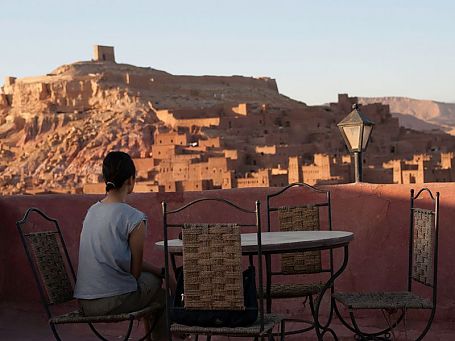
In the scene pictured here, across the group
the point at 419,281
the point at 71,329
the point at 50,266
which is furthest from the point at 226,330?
the point at 71,329

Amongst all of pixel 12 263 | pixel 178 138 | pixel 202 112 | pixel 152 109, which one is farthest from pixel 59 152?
pixel 12 263

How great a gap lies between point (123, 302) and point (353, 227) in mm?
1970

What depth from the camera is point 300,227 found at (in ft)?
14.8

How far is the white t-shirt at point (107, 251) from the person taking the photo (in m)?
3.54

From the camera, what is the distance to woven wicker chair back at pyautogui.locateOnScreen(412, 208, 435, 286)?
12.7 feet

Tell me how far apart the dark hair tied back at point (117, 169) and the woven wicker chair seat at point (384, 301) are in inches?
44.9

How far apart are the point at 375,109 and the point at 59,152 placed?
77.7ft

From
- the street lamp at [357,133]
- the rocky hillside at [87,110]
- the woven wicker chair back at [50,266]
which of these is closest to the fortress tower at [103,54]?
the rocky hillside at [87,110]

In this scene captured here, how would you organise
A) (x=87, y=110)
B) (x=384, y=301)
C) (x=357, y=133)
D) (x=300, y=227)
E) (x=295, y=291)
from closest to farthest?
1. (x=384, y=301)
2. (x=295, y=291)
3. (x=300, y=227)
4. (x=357, y=133)
5. (x=87, y=110)

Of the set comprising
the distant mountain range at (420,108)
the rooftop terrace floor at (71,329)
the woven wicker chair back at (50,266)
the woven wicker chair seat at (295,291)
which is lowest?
the rooftop terrace floor at (71,329)

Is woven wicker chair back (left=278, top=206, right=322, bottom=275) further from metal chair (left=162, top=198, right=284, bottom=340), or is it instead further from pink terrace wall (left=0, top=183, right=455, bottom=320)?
metal chair (left=162, top=198, right=284, bottom=340)

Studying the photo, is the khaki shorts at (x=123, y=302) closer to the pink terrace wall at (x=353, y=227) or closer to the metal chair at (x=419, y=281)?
the metal chair at (x=419, y=281)

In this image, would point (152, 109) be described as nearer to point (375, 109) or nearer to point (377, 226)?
point (375, 109)

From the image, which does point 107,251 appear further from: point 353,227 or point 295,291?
point 353,227
